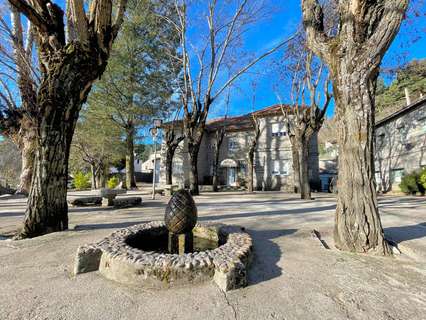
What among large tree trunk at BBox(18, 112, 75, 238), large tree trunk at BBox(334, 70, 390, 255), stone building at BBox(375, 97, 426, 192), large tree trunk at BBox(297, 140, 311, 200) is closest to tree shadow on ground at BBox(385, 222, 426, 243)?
large tree trunk at BBox(334, 70, 390, 255)

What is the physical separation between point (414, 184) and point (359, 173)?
1496cm

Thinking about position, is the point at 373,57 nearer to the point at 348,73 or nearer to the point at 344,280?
the point at 348,73

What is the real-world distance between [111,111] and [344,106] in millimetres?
15298

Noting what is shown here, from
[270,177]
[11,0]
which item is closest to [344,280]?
[11,0]

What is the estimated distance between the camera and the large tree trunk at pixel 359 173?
130 inches

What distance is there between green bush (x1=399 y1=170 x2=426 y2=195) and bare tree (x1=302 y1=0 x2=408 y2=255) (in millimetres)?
14248

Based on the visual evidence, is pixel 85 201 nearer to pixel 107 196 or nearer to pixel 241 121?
pixel 107 196

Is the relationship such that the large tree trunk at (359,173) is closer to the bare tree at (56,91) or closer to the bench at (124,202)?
the bare tree at (56,91)

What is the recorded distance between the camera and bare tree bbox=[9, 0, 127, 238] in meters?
4.16

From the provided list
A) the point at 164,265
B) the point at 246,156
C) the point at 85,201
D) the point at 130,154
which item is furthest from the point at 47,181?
the point at 246,156

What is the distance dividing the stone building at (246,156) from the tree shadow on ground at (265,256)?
16023mm

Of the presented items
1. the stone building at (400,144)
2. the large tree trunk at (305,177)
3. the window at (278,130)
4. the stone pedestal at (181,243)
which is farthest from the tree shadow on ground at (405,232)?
the window at (278,130)

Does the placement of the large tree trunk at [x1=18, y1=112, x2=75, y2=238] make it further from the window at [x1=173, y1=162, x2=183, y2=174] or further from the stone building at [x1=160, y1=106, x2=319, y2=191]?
the window at [x1=173, y1=162, x2=183, y2=174]

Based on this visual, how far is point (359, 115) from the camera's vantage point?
11.1 ft
